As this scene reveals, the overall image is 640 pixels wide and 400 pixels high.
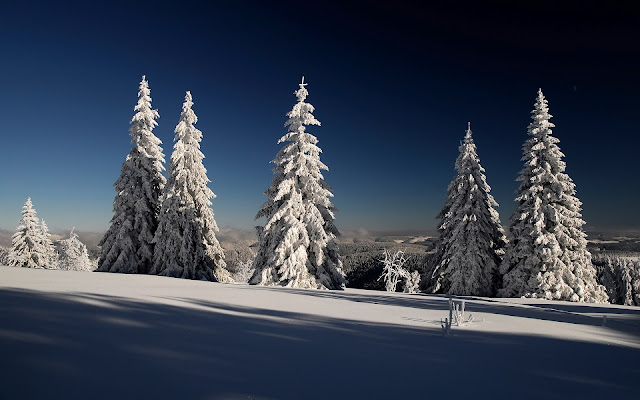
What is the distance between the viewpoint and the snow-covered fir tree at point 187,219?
2350cm

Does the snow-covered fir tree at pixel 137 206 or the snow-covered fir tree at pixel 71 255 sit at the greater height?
the snow-covered fir tree at pixel 137 206

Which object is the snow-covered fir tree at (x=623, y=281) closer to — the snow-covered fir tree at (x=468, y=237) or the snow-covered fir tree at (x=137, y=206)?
the snow-covered fir tree at (x=468, y=237)

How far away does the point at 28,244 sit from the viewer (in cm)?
3562

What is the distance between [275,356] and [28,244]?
43289mm

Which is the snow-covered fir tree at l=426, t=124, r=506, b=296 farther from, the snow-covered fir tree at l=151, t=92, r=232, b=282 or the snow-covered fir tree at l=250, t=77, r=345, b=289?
the snow-covered fir tree at l=151, t=92, r=232, b=282

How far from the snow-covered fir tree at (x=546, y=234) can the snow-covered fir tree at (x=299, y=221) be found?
11860 mm

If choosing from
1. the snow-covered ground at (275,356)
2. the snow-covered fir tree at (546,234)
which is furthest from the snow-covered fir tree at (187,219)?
the snow-covered fir tree at (546,234)

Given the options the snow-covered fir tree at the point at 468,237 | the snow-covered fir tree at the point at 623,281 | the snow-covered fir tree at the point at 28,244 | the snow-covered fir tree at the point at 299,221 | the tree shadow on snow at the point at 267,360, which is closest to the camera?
the tree shadow on snow at the point at 267,360

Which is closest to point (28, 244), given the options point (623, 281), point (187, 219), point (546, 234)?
point (187, 219)

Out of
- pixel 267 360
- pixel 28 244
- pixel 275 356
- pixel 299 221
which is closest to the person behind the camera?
pixel 267 360

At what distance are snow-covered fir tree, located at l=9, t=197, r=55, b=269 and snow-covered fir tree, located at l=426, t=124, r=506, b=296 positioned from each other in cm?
3935

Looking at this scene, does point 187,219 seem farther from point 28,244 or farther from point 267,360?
point 28,244

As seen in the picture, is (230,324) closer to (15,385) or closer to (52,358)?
(52,358)

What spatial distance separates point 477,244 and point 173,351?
2413 centimetres
